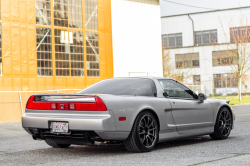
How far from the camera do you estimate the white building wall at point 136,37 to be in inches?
838

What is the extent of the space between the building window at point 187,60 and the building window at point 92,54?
35.0 metres

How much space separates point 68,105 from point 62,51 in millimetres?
13526

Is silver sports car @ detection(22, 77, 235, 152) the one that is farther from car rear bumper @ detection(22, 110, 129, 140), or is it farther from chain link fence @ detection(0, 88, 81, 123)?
chain link fence @ detection(0, 88, 81, 123)

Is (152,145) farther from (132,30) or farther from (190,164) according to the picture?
(132,30)

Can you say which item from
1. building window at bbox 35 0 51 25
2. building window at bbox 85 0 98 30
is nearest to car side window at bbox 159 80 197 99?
building window at bbox 35 0 51 25

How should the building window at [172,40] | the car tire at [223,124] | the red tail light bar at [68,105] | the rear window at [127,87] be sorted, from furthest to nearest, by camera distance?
the building window at [172,40] < the car tire at [223,124] < the rear window at [127,87] < the red tail light bar at [68,105]

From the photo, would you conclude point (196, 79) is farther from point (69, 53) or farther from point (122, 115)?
point (122, 115)

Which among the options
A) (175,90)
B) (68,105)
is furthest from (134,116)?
(175,90)

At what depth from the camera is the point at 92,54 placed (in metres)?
20.4

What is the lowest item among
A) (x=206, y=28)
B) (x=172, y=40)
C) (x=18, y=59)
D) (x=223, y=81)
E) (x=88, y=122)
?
(x=223, y=81)

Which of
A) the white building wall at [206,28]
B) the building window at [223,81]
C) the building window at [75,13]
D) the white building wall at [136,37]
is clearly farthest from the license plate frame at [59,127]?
the building window at [223,81]

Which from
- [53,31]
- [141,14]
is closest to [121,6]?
[141,14]

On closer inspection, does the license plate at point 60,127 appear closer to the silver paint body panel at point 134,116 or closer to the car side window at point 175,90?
the silver paint body panel at point 134,116

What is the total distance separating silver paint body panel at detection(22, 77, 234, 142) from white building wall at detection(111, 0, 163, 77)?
541 inches
